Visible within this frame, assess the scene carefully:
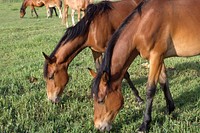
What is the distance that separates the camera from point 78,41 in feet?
18.4

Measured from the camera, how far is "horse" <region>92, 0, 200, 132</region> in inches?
165

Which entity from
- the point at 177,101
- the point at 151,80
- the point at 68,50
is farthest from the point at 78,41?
the point at 177,101

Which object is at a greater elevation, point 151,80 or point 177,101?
point 151,80

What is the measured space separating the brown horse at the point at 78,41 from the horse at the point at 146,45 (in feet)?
4.03

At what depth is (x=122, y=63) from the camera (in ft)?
14.2

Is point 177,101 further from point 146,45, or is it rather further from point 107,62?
point 107,62

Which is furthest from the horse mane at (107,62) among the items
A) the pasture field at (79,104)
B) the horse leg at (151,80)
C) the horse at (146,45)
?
the pasture field at (79,104)

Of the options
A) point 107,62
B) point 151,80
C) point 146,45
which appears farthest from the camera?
point 151,80

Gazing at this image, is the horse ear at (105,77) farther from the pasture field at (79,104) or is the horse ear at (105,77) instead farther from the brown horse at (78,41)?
the brown horse at (78,41)

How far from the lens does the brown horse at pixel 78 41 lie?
218 inches

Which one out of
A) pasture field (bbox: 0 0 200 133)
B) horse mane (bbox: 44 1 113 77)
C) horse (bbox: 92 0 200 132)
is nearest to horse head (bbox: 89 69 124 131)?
horse (bbox: 92 0 200 132)

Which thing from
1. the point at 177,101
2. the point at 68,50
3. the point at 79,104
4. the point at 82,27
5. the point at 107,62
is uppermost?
the point at 107,62

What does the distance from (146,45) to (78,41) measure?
61.2 inches

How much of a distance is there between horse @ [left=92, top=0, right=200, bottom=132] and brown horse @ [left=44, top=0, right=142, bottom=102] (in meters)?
1.23
